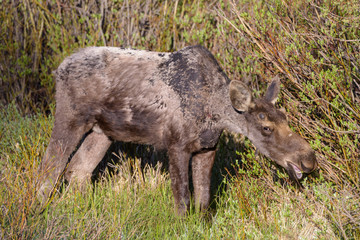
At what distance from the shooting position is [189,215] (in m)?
5.11

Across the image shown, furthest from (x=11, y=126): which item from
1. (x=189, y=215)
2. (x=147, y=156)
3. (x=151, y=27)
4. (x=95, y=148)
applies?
(x=189, y=215)

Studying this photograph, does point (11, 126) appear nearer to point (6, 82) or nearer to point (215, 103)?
point (6, 82)

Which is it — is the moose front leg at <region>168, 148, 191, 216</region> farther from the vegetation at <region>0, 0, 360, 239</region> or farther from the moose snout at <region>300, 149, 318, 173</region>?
the moose snout at <region>300, 149, 318, 173</region>

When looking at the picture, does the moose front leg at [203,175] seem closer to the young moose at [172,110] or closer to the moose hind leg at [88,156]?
the young moose at [172,110]

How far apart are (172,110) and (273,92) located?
1.11m

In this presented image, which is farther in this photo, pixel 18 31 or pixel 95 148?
pixel 18 31

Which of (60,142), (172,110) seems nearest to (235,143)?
(172,110)

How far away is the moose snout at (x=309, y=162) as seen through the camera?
15.0ft

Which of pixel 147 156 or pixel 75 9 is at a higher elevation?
pixel 75 9

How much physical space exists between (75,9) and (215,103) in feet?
11.6

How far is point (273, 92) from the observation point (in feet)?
16.7

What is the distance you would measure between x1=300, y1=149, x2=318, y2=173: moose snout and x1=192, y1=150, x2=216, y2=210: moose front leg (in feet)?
3.71

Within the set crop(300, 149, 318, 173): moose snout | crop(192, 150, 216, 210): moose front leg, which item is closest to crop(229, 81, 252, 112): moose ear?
crop(192, 150, 216, 210): moose front leg

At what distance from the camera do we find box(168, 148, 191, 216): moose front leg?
16.5 ft
